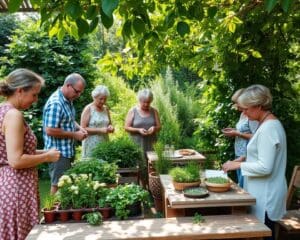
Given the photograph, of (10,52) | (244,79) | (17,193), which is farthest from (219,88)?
(10,52)

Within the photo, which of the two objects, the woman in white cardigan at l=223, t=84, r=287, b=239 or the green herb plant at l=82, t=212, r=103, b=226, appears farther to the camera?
the woman in white cardigan at l=223, t=84, r=287, b=239

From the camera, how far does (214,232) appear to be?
8.10 feet

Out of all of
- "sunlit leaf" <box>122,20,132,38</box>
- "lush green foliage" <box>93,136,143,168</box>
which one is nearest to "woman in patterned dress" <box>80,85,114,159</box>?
"lush green foliage" <box>93,136,143,168</box>

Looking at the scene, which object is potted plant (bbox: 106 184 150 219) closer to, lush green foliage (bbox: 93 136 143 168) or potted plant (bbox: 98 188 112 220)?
potted plant (bbox: 98 188 112 220)

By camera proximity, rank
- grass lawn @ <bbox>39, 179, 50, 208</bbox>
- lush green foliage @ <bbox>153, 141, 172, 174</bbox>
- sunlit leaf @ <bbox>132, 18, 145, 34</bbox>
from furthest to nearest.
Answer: grass lawn @ <bbox>39, 179, 50, 208</bbox> → lush green foliage @ <bbox>153, 141, 172, 174</bbox> → sunlit leaf @ <bbox>132, 18, 145, 34</bbox>

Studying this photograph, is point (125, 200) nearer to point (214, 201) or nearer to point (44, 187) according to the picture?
point (214, 201)

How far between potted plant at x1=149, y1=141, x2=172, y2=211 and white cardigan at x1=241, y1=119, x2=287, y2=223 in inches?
52.6

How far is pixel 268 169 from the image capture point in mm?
2746

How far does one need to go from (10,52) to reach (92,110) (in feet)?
11.9

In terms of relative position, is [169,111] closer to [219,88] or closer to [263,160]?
[219,88]

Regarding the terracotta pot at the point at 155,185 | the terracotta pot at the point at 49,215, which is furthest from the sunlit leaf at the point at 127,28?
the terracotta pot at the point at 155,185

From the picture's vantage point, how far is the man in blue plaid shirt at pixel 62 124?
375cm

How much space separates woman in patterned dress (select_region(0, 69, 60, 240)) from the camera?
2551 mm

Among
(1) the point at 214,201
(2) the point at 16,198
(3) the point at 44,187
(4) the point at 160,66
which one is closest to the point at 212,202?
(1) the point at 214,201
